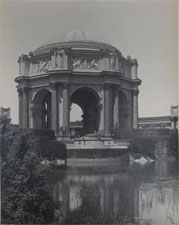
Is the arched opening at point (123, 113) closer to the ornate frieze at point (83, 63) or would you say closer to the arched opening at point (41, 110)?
the ornate frieze at point (83, 63)

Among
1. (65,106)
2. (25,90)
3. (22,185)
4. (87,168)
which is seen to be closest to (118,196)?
(22,185)

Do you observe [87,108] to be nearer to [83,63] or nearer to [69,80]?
[69,80]

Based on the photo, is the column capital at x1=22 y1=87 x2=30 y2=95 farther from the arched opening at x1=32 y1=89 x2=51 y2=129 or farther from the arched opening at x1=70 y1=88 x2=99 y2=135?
the arched opening at x1=70 y1=88 x2=99 y2=135

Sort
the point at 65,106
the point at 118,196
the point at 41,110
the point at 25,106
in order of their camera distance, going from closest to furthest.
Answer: the point at 118,196, the point at 65,106, the point at 25,106, the point at 41,110

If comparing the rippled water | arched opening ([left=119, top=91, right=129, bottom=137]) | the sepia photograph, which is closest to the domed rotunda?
arched opening ([left=119, top=91, right=129, bottom=137])

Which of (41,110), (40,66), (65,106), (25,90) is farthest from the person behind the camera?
(41,110)

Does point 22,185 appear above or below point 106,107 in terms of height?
below

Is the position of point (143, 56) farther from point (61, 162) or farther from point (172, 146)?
point (61, 162)

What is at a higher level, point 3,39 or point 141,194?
point 3,39

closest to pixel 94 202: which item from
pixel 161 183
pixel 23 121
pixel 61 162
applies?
pixel 161 183
